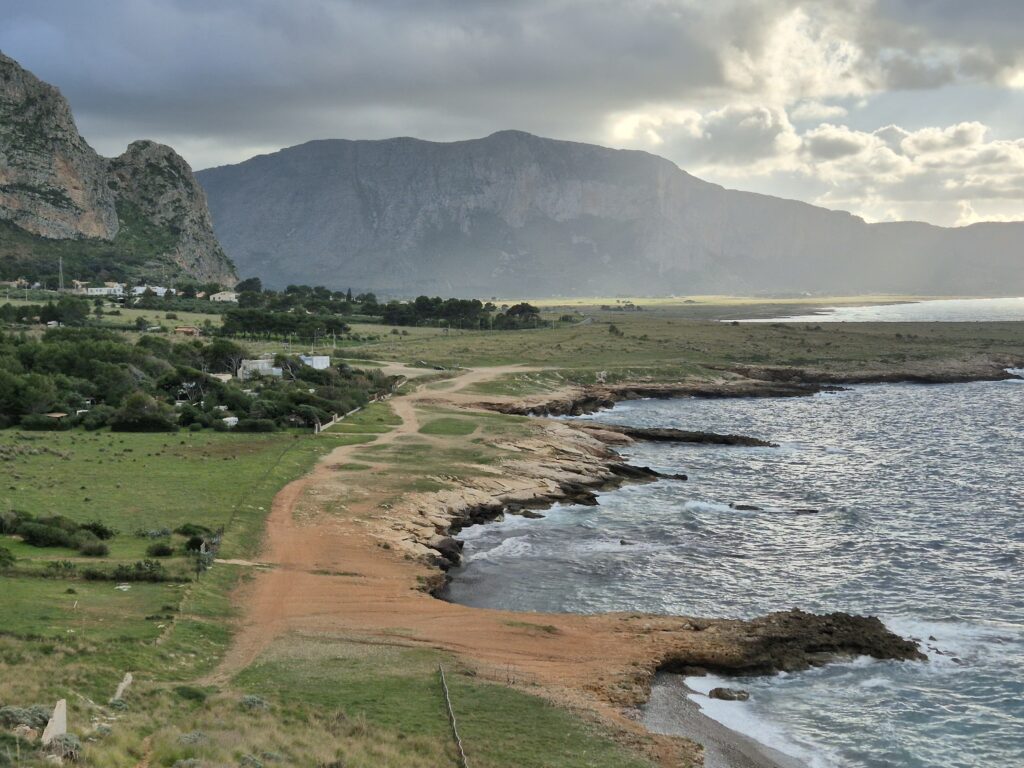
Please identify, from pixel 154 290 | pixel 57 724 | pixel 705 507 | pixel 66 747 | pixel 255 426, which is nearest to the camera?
pixel 66 747

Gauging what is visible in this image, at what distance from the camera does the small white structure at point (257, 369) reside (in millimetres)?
84444

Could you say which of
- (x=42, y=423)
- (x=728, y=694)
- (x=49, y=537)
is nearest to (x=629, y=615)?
(x=728, y=694)

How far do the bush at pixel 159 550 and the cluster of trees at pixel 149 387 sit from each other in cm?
2919

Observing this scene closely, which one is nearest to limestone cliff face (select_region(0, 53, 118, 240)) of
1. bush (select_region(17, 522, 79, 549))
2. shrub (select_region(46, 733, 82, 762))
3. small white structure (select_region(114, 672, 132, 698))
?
bush (select_region(17, 522, 79, 549))

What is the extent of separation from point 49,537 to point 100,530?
203cm

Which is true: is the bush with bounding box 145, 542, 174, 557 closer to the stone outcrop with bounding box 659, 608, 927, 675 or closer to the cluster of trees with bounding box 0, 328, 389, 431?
the stone outcrop with bounding box 659, 608, 927, 675

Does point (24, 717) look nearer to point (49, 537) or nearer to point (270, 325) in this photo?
point (49, 537)

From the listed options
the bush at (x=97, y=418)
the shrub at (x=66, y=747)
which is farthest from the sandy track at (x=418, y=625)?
the bush at (x=97, y=418)

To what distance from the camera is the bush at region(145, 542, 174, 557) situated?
105 feet

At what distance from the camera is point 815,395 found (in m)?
101

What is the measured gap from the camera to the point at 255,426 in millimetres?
61406

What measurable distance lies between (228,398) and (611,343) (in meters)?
75.4

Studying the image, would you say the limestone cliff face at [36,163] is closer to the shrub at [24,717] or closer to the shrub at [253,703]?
the shrub at [253,703]

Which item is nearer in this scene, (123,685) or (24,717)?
(24,717)
